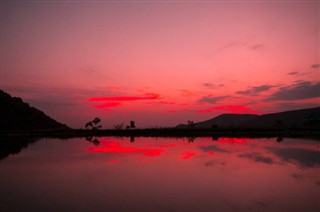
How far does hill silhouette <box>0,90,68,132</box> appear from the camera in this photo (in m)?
52.7

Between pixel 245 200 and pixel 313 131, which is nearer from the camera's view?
pixel 245 200

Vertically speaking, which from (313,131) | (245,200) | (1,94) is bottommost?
(245,200)

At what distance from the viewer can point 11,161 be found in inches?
724

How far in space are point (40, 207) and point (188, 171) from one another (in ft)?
25.1

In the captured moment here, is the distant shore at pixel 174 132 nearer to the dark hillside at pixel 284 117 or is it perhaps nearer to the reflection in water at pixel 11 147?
the reflection in water at pixel 11 147

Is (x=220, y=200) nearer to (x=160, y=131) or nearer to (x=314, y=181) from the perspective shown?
(x=314, y=181)

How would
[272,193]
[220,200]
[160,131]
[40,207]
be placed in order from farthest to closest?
[160,131]
[272,193]
[220,200]
[40,207]

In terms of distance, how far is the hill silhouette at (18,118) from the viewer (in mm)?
52656

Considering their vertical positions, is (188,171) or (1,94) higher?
(1,94)

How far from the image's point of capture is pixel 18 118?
5603 cm

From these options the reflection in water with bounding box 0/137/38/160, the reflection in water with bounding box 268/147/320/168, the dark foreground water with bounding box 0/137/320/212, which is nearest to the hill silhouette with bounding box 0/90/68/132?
the reflection in water with bounding box 0/137/38/160

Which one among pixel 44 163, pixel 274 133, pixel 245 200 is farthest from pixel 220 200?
pixel 274 133

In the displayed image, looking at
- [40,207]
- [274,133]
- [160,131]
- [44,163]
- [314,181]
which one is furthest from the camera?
[160,131]

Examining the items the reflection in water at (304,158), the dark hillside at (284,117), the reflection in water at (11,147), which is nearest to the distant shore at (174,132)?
the reflection in water at (11,147)
